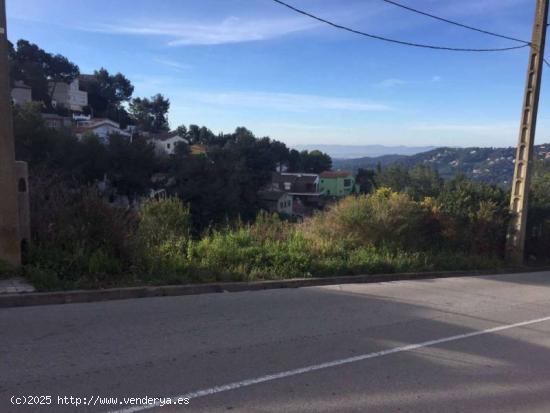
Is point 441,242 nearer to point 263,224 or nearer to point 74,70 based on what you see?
point 263,224

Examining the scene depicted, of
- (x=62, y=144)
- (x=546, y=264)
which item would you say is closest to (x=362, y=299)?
(x=546, y=264)

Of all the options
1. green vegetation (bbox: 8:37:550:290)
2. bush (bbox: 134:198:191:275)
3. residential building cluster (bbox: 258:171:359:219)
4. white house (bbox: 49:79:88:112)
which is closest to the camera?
green vegetation (bbox: 8:37:550:290)

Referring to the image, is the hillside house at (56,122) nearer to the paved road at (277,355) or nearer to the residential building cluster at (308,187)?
the residential building cluster at (308,187)

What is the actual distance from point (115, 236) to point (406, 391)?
520cm

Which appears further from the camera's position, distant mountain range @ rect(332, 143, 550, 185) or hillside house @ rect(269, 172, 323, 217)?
hillside house @ rect(269, 172, 323, 217)

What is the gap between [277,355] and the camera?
5207 mm

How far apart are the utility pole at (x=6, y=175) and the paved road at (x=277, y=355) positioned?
1.37 meters

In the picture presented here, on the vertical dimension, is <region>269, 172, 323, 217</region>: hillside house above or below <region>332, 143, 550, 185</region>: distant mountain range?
below

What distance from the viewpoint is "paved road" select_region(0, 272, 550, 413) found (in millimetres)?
4215

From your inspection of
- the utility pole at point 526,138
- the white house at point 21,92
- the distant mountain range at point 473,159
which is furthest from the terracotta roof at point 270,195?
the utility pole at point 526,138

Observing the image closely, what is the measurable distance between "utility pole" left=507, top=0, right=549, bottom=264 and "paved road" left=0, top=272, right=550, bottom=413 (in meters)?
8.10

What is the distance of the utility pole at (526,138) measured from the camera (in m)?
14.3

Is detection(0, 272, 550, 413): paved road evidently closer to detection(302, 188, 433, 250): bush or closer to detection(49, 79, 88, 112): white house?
detection(302, 188, 433, 250): bush

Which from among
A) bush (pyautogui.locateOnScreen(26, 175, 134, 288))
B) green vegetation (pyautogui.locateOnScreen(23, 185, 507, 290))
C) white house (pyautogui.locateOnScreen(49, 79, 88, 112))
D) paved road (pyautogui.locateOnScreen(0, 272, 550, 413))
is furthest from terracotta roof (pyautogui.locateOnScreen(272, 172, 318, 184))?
paved road (pyautogui.locateOnScreen(0, 272, 550, 413))
